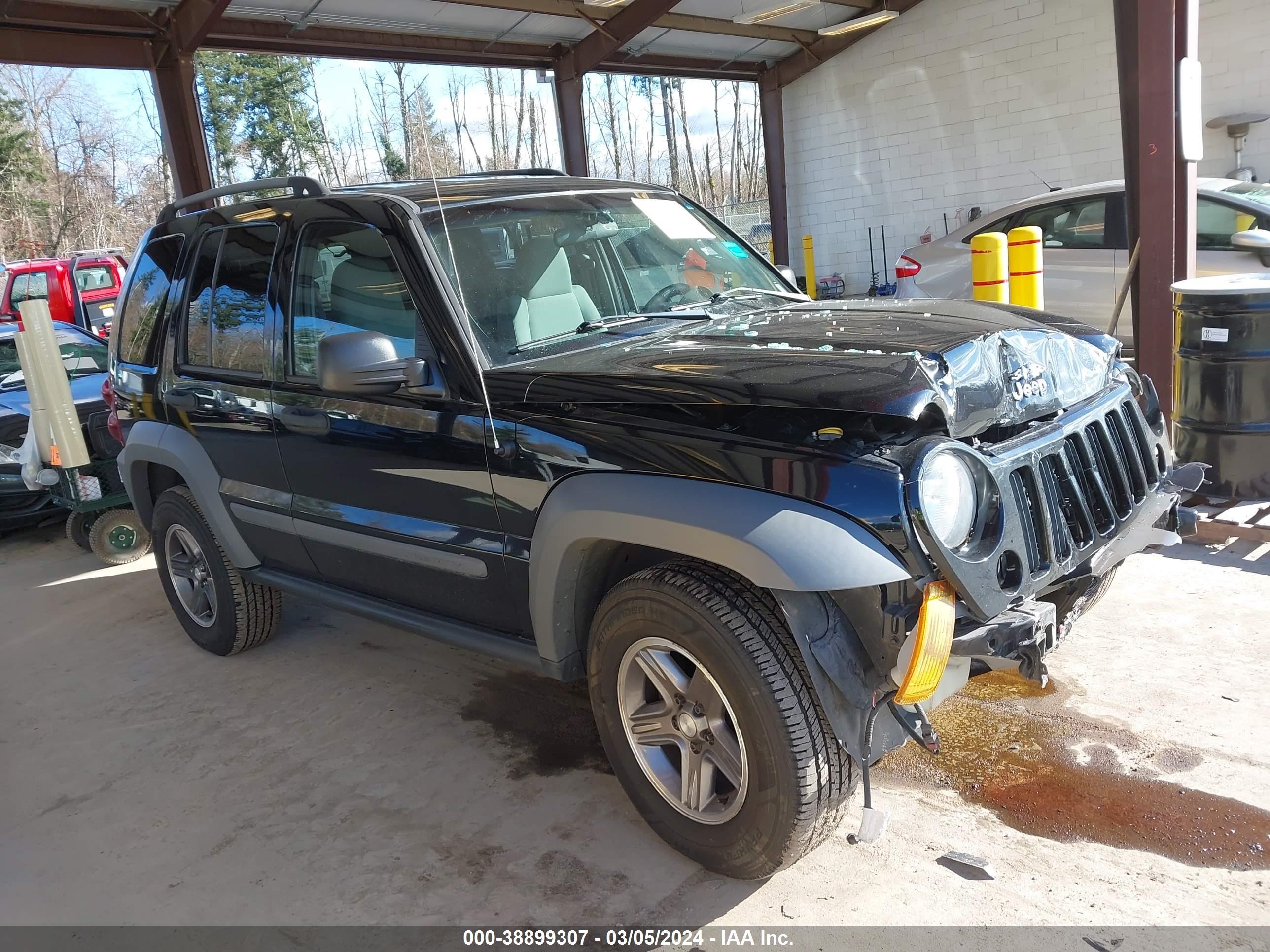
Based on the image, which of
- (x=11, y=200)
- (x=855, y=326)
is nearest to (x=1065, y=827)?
(x=855, y=326)

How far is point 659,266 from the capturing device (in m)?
3.72

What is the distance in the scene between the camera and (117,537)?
6824mm

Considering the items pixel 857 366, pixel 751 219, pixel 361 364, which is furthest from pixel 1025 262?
pixel 751 219

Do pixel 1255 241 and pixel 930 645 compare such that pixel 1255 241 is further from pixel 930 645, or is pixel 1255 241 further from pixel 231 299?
pixel 231 299

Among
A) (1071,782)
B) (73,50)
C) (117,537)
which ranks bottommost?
(1071,782)

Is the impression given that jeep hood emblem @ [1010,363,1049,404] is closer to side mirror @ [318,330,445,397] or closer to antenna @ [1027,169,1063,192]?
side mirror @ [318,330,445,397]

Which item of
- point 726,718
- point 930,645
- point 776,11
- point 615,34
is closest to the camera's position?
point 930,645

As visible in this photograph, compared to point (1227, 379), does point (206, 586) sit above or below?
below

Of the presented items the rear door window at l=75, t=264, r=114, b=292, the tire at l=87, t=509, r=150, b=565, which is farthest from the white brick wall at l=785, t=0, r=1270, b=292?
the tire at l=87, t=509, r=150, b=565

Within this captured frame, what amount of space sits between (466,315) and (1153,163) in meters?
4.51

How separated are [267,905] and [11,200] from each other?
91.4 ft

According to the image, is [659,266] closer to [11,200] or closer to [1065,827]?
[1065,827]

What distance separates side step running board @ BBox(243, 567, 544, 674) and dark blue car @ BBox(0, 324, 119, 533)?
3.40 m

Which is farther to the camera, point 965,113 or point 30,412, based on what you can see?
point 965,113
